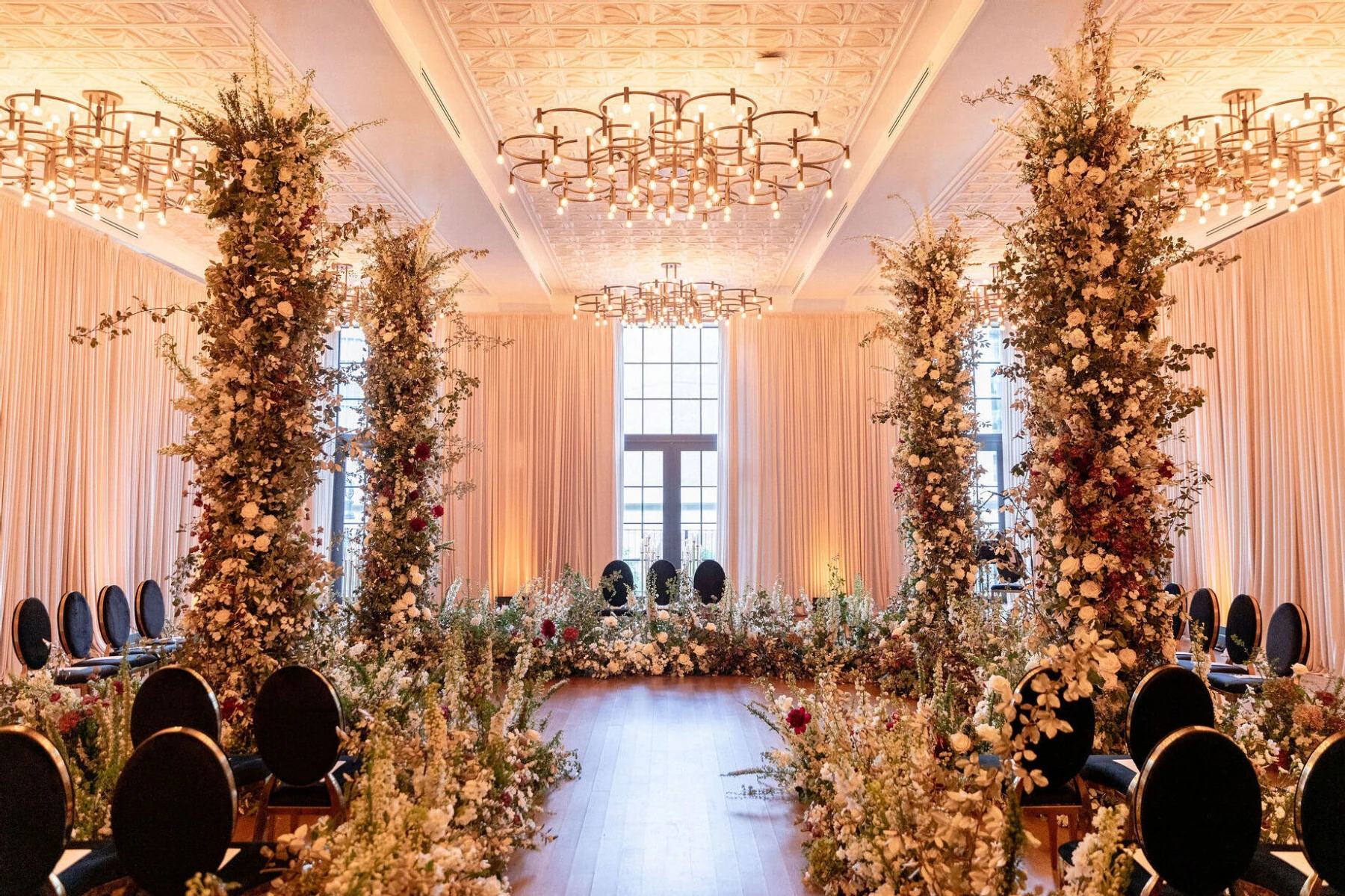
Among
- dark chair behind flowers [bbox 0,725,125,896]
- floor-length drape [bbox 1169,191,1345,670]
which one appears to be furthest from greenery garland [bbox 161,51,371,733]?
floor-length drape [bbox 1169,191,1345,670]

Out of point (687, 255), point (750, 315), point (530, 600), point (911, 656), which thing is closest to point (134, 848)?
point (911, 656)

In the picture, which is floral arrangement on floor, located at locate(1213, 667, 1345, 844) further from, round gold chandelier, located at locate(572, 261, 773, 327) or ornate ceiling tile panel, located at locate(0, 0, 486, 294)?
ornate ceiling tile panel, located at locate(0, 0, 486, 294)

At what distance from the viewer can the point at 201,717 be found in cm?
374

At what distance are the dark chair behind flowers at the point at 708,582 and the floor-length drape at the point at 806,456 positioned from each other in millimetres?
2354

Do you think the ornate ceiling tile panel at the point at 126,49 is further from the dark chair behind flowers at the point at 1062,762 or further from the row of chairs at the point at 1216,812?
the row of chairs at the point at 1216,812

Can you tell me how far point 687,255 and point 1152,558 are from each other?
7.07 m


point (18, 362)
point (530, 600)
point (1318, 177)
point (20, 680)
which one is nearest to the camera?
point (20, 680)

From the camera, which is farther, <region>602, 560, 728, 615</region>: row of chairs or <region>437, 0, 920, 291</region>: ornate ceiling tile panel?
<region>602, 560, 728, 615</region>: row of chairs

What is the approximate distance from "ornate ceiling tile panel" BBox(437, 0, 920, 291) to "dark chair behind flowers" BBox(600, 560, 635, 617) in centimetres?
460

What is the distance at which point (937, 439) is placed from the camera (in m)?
6.93

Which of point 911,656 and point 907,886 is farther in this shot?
point 911,656

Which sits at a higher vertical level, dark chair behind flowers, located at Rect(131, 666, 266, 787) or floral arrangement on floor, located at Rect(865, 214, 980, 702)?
floral arrangement on floor, located at Rect(865, 214, 980, 702)

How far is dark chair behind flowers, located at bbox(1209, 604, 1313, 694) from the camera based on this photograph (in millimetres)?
5922

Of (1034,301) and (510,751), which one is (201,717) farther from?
(1034,301)
